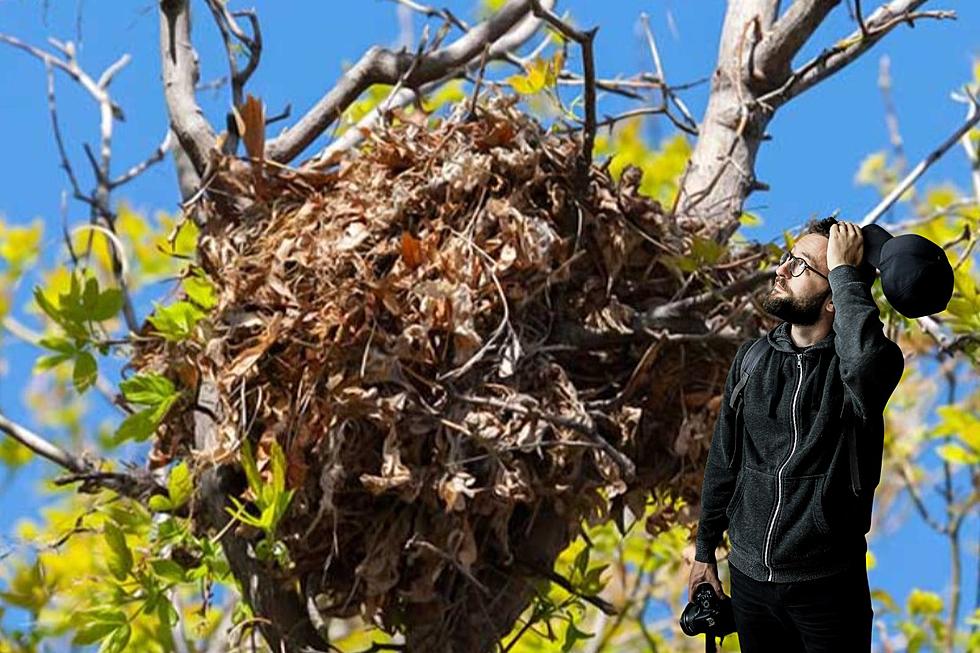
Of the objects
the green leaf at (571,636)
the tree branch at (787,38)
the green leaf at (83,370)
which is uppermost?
the tree branch at (787,38)

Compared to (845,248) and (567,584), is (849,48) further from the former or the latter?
(845,248)

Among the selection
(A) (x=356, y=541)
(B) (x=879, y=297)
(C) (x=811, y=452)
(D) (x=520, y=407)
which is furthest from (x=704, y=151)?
(C) (x=811, y=452)

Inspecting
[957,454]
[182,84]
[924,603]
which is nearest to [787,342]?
[182,84]

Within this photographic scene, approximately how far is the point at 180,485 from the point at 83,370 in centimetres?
28

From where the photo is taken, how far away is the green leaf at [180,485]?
92.5 inches

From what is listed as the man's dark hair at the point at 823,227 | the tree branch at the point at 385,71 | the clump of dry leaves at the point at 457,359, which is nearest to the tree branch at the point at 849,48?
the clump of dry leaves at the point at 457,359

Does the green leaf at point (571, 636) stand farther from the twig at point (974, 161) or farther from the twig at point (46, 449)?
the twig at point (974, 161)

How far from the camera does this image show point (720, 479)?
1.41m

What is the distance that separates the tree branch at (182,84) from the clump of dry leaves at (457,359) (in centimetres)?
33

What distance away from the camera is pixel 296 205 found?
2.50 meters

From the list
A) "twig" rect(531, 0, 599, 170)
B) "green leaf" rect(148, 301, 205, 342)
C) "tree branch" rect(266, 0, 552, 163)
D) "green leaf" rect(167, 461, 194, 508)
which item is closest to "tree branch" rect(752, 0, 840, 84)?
"tree branch" rect(266, 0, 552, 163)

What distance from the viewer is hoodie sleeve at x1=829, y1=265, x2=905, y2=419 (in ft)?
4.07

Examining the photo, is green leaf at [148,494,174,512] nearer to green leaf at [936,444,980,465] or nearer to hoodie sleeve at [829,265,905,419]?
hoodie sleeve at [829,265,905,419]

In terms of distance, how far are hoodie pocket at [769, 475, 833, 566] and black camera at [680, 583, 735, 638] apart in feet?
0.36
